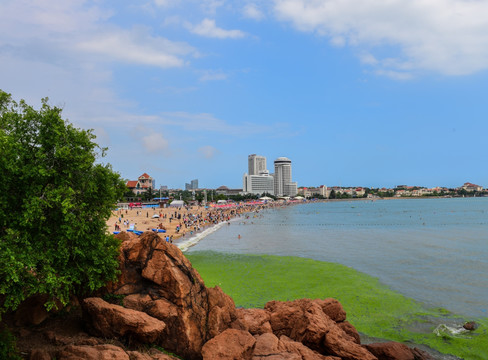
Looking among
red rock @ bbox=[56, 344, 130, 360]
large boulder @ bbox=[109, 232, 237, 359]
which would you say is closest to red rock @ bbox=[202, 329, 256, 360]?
large boulder @ bbox=[109, 232, 237, 359]

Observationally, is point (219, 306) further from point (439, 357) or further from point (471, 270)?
point (471, 270)

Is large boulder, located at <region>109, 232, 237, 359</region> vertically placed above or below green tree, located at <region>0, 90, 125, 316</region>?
below

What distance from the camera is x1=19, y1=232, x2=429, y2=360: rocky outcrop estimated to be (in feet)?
38.8

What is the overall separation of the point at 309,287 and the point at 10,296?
19780 millimetres

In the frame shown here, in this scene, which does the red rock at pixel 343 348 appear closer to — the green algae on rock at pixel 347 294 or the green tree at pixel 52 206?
the green algae on rock at pixel 347 294

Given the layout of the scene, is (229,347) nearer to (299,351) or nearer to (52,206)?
(299,351)

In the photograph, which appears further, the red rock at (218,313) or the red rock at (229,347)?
the red rock at (218,313)

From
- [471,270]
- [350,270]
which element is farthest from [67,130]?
[471,270]

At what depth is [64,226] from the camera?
12.1 m

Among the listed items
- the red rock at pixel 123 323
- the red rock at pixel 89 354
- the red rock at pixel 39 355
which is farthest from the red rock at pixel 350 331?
the red rock at pixel 39 355

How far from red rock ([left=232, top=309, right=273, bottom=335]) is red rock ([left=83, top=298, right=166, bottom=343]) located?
376 cm

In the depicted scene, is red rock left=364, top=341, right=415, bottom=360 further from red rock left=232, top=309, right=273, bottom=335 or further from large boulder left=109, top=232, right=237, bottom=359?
large boulder left=109, top=232, right=237, bottom=359

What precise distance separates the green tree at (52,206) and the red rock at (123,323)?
1183 millimetres

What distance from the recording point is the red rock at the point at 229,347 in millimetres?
11852
